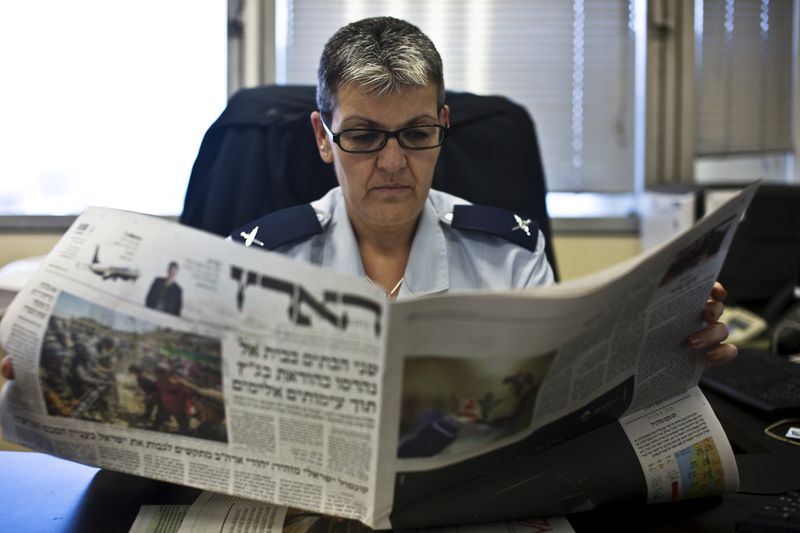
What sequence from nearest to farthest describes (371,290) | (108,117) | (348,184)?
(371,290), (348,184), (108,117)

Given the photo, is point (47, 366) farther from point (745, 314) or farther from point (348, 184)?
point (745, 314)

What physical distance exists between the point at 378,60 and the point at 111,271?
1.82 ft

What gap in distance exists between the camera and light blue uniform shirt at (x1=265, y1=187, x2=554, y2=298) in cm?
123

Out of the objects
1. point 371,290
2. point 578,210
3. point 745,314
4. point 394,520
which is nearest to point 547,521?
point 394,520

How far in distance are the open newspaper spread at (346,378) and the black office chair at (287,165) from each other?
0.80m

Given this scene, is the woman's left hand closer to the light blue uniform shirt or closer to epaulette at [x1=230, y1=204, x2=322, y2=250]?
the light blue uniform shirt

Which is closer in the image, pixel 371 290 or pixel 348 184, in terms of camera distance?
pixel 371 290

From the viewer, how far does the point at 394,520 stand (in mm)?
641

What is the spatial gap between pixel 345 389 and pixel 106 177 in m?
2.24

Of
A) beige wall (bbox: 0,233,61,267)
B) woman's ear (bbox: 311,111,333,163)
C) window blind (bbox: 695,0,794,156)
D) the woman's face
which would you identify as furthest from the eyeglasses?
window blind (bbox: 695,0,794,156)

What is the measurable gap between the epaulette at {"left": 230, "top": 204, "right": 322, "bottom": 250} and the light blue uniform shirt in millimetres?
18

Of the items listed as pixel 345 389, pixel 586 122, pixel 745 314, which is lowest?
pixel 745 314

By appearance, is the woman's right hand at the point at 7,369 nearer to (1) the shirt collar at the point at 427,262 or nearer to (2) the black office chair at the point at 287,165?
(1) the shirt collar at the point at 427,262

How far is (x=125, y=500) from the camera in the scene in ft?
2.34
